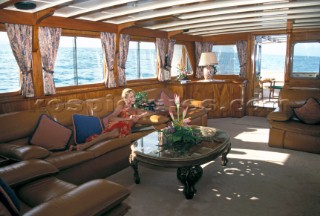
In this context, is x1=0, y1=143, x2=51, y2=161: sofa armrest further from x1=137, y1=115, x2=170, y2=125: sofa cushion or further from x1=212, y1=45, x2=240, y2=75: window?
x1=212, y1=45, x2=240, y2=75: window

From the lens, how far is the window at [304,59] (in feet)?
21.6

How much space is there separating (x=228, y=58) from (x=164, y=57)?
9.38ft

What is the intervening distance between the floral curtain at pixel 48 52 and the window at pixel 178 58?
13.5 ft

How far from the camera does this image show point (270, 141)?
4879 mm

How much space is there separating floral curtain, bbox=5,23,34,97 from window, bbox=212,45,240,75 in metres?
6.14

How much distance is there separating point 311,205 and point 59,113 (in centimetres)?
346

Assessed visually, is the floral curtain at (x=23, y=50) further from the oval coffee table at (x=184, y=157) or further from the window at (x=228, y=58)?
the window at (x=228, y=58)

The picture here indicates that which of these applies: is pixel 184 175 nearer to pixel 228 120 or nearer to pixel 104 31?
pixel 104 31

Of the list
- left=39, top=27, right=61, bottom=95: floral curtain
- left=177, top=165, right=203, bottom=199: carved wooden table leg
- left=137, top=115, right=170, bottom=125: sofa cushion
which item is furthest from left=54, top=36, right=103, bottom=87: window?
left=177, top=165, right=203, bottom=199: carved wooden table leg

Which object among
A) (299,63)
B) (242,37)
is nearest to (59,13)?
(242,37)

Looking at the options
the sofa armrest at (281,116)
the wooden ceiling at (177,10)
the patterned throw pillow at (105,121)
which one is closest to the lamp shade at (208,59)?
the wooden ceiling at (177,10)

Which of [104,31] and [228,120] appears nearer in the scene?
[104,31]

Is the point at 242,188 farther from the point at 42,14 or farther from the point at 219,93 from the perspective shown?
the point at 219,93

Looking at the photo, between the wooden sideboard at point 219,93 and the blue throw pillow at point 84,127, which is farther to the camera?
the wooden sideboard at point 219,93
